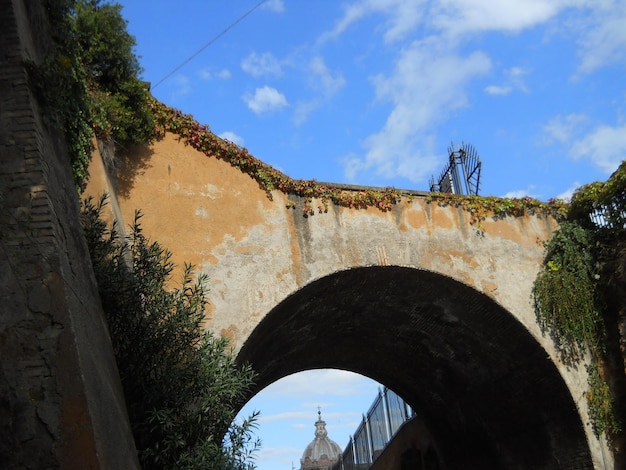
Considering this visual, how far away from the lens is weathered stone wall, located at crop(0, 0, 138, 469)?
4.69 meters

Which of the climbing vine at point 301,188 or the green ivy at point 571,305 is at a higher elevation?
the climbing vine at point 301,188

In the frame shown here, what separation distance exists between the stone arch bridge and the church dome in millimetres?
29199

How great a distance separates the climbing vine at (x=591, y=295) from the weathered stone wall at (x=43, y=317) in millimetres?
7098

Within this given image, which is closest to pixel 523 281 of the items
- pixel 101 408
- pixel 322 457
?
pixel 101 408

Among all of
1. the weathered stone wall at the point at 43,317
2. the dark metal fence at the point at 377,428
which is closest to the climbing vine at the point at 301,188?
the weathered stone wall at the point at 43,317

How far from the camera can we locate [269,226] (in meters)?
9.68

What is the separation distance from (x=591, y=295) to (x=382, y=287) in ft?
10.4

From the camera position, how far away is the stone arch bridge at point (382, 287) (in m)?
9.16

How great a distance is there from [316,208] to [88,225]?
12.7 feet

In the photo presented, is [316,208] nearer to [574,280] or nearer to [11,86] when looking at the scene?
[574,280]

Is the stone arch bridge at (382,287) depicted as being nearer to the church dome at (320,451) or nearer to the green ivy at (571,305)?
the green ivy at (571,305)

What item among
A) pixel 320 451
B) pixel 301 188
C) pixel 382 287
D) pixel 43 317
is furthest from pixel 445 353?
pixel 320 451

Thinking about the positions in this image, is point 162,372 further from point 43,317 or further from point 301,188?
point 301,188

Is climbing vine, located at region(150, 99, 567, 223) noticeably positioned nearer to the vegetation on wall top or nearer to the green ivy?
the vegetation on wall top
